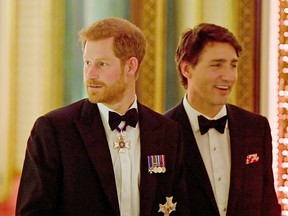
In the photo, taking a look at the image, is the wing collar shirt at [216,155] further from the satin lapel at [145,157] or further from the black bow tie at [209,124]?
the satin lapel at [145,157]

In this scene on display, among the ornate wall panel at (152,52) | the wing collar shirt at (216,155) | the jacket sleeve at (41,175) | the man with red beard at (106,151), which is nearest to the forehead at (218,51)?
the wing collar shirt at (216,155)

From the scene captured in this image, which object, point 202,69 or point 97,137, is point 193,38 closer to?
point 202,69

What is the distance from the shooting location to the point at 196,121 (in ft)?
7.47

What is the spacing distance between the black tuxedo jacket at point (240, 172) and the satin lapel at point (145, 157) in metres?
0.23

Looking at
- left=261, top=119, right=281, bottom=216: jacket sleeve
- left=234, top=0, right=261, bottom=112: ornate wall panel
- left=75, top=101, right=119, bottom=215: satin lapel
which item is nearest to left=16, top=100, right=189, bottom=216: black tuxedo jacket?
left=75, top=101, right=119, bottom=215: satin lapel

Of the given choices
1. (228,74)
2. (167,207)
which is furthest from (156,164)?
(228,74)

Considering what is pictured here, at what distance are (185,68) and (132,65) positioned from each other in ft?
1.30

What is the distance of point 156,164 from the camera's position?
1985 millimetres

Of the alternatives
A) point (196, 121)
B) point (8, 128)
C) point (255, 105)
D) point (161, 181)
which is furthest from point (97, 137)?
point (255, 105)

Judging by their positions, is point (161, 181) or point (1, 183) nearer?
point (161, 181)

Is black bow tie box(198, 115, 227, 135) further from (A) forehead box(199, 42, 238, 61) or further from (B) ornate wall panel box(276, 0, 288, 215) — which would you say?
(B) ornate wall panel box(276, 0, 288, 215)

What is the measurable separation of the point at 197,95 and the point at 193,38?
23cm

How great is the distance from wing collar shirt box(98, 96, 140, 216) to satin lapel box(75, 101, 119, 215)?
31 mm

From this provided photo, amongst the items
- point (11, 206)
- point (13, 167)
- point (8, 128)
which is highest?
point (8, 128)
